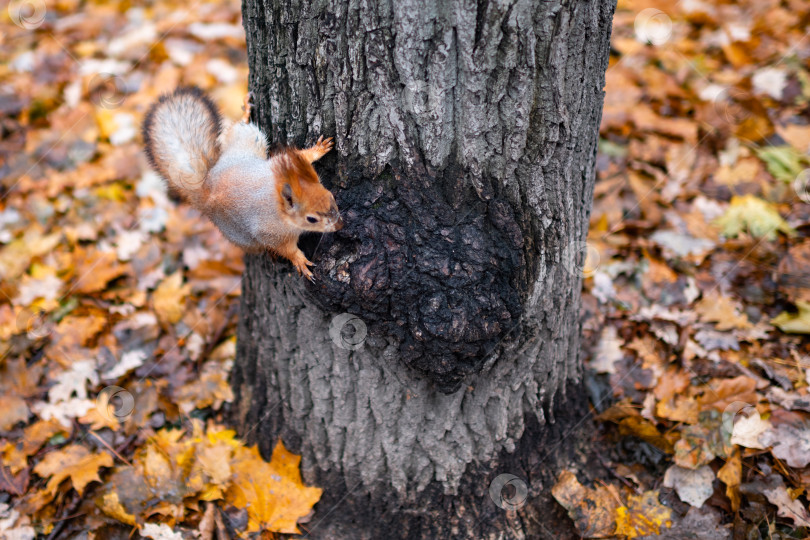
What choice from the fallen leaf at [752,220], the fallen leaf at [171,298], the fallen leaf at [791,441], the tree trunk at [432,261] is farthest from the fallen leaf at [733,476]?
the fallen leaf at [171,298]

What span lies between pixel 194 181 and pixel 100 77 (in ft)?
9.42

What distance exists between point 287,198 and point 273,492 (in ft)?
3.99

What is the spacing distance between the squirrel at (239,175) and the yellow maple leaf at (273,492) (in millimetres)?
920

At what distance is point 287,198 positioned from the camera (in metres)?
2.03

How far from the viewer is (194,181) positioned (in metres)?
2.34

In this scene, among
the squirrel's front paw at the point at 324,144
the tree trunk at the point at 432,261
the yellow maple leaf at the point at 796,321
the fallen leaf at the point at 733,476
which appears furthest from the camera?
the yellow maple leaf at the point at 796,321

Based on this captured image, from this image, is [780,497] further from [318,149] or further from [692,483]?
[318,149]

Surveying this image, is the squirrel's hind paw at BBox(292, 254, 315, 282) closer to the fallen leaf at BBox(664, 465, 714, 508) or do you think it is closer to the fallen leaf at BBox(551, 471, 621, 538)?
the fallen leaf at BBox(551, 471, 621, 538)

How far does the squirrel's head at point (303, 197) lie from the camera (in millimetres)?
1808

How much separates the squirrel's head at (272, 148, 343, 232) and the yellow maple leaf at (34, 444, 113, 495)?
1.42 metres

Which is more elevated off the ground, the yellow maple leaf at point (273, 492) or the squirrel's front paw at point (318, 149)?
the squirrel's front paw at point (318, 149)

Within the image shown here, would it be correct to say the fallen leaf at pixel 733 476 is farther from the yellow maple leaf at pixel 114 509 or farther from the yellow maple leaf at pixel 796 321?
the yellow maple leaf at pixel 114 509

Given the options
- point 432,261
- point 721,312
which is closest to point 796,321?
point 721,312

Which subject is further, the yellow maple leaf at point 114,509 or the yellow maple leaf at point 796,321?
the yellow maple leaf at point 796,321
